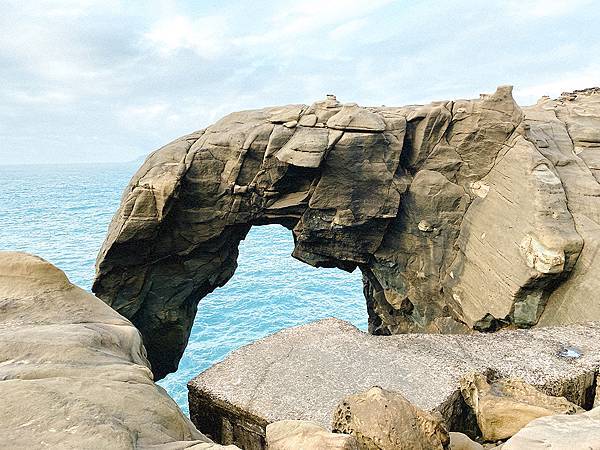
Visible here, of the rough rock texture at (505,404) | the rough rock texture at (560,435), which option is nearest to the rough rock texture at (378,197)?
the rough rock texture at (505,404)

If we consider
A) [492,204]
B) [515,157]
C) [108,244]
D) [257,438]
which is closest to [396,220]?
[492,204]

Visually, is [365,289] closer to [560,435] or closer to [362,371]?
[362,371]

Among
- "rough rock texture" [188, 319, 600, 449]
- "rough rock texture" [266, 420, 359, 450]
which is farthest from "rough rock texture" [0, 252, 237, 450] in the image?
"rough rock texture" [188, 319, 600, 449]

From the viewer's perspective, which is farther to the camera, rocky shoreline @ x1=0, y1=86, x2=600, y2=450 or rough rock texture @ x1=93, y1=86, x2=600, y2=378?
rough rock texture @ x1=93, y1=86, x2=600, y2=378

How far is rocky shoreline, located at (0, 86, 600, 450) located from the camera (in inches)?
135

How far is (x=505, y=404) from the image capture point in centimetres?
567

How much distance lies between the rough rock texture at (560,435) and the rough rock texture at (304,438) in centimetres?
127

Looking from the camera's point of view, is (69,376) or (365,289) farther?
(365,289)

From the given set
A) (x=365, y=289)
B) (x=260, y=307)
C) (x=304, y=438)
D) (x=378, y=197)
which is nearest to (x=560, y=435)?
(x=304, y=438)

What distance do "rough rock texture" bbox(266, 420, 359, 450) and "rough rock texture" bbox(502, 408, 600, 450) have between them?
127 centimetres

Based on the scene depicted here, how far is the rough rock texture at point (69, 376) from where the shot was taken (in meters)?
2.59

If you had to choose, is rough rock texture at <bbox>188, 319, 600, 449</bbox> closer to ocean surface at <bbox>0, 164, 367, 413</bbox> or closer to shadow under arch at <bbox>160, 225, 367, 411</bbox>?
shadow under arch at <bbox>160, 225, 367, 411</bbox>

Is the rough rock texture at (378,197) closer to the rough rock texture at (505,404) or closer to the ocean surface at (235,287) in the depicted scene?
the rough rock texture at (505,404)

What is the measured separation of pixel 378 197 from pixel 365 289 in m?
7.68
